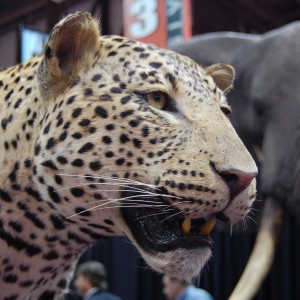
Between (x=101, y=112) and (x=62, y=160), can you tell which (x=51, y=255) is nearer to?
(x=62, y=160)

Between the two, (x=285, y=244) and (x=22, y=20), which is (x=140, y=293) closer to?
(x=285, y=244)

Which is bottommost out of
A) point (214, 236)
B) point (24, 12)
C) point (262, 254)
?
point (214, 236)

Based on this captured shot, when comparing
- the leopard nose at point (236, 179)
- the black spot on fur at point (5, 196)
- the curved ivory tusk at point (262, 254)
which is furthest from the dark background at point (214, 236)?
the leopard nose at point (236, 179)

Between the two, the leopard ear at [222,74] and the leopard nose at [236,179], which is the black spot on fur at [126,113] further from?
the leopard ear at [222,74]

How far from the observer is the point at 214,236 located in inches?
198

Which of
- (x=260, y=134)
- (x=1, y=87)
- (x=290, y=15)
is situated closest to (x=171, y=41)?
(x=290, y=15)

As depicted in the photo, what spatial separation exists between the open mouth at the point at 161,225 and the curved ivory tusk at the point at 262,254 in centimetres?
113

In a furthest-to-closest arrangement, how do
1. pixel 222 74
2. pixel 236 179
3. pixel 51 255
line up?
pixel 222 74 → pixel 51 255 → pixel 236 179

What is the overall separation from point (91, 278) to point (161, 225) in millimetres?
2453

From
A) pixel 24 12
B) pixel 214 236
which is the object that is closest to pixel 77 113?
pixel 214 236

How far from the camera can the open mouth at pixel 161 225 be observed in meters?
1.47

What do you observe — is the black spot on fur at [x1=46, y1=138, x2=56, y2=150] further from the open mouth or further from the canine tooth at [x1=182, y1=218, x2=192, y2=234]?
the canine tooth at [x1=182, y1=218, x2=192, y2=234]

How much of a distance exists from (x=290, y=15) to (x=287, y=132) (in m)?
4.40

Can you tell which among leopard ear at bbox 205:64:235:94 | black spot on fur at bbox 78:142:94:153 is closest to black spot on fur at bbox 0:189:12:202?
black spot on fur at bbox 78:142:94:153
